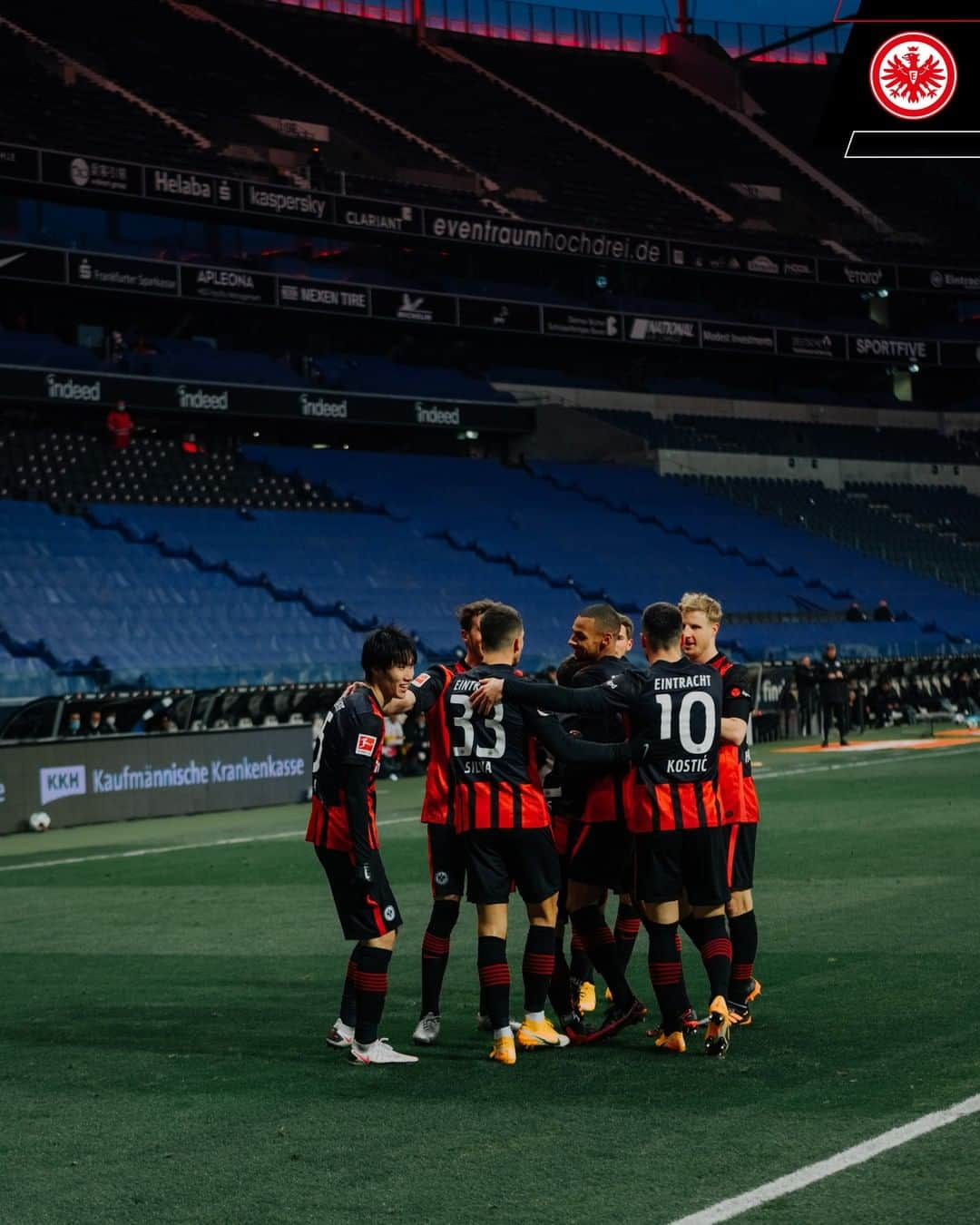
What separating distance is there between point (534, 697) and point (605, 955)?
160cm

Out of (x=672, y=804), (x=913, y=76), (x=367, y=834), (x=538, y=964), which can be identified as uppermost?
(x=913, y=76)

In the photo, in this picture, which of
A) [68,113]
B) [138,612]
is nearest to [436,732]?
[138,612]

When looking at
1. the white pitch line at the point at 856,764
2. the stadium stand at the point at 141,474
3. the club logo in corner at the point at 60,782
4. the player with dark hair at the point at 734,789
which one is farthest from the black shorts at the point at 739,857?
the stadium stand at the point at 141,474

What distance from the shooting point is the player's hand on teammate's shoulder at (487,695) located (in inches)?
294

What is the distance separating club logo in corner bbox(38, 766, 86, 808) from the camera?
69.4ft

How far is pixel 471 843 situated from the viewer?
25.6ft

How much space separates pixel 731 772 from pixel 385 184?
1529 inches

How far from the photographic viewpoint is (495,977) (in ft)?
25.3

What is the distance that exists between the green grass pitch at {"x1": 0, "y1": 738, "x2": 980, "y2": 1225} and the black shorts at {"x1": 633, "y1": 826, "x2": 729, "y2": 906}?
0.74 m

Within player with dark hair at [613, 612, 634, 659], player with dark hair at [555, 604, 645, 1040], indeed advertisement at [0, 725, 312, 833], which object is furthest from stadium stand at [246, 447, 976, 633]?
player with dark hair at [555, 604, 645, 1040]

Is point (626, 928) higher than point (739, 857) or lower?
lower

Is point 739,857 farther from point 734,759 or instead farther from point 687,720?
point 687,720

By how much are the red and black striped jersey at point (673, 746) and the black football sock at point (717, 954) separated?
537mm

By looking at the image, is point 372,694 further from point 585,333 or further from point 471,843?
point 585,333
